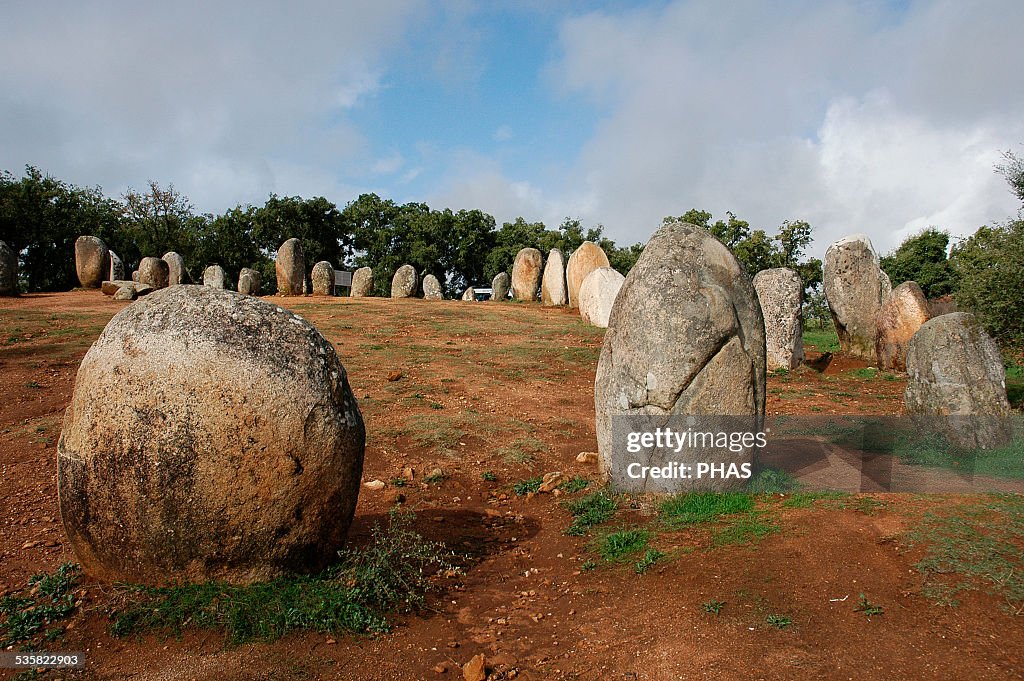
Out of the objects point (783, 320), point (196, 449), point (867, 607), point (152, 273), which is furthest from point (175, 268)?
point (867, 607)

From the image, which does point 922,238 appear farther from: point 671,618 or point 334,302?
point 671,618

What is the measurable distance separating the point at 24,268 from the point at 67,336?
2959cm

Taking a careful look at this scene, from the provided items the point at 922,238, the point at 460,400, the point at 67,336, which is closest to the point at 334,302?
the point at 67,336

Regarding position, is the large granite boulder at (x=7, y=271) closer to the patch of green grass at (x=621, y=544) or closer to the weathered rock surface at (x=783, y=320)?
the weathered rock surface at (x=783, y=320)

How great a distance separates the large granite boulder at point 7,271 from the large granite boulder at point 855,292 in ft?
96.3

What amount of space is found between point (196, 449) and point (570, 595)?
9.89 feet

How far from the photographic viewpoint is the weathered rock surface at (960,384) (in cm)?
906

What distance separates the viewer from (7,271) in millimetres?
25719

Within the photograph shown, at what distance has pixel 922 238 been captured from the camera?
3719 centimetres

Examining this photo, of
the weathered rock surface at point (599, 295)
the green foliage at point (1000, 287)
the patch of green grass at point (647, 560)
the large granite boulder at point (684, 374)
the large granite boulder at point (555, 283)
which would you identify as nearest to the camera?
the patch of green grass at point (647, 560)

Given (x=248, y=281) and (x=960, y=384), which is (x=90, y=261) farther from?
(x=960, y=384)

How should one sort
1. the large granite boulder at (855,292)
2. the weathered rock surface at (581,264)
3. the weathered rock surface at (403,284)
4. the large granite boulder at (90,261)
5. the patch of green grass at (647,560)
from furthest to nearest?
the weathered rock surface at (403,284) < the large granite boulder at (90,261) < the weathered rock surface at (581,264) < the large granite boulder at (855,292) < the patch of green grass at (647,560)

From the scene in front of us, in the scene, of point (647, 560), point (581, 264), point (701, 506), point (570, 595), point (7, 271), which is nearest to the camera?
point (570, 595)

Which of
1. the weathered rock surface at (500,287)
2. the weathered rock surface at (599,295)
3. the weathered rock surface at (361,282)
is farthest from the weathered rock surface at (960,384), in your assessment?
the weathered rock surface at (361,282)
